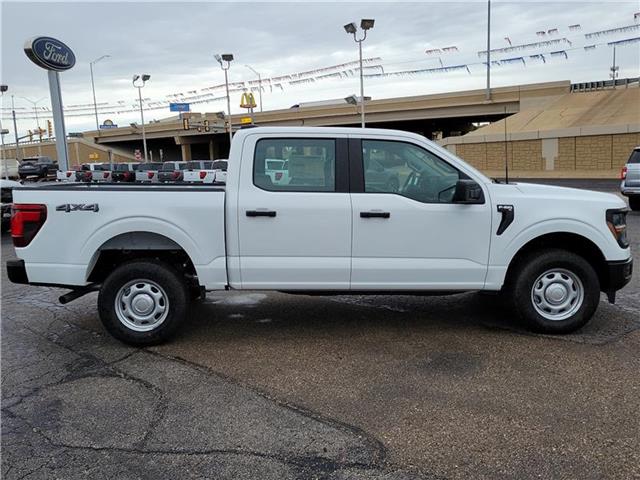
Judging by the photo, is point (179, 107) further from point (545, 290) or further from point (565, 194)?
point (545, 290)

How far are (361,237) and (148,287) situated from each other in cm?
198

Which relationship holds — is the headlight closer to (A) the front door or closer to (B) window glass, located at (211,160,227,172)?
(A) the front door

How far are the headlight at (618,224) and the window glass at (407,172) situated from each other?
1447mm

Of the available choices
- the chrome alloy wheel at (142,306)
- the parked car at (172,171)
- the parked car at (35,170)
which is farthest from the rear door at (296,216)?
the parked car at (35,170)

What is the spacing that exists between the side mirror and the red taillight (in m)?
3.63

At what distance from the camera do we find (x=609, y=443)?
328cm

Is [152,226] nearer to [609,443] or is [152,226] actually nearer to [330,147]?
[330,147]

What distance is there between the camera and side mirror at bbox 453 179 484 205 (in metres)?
4.74

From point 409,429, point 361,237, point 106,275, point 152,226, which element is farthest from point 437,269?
point 106,275

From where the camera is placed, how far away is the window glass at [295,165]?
4965 mm

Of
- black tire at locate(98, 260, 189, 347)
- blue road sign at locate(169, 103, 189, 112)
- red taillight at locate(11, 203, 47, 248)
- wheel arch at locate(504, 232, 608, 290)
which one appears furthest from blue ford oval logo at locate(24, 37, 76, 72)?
blue road sign at locate(169, 103, 189, 112)

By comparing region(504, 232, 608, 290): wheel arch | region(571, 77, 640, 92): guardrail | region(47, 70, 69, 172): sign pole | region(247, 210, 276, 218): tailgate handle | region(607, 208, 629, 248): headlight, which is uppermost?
region(571, 77, 640, 92): guardrail

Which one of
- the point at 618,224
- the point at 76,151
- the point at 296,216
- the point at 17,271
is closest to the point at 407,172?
the point at 296,216

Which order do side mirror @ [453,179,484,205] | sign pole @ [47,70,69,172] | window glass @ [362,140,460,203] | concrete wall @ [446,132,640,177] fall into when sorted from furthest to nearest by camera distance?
concrete wall @ [446,132,640,177], sign pole @ [47,70,69,172], window glass @ [362,140,460,203], side mirror @ [453,179,484,205]
